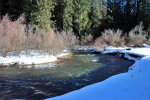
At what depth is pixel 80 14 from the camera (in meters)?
35.2

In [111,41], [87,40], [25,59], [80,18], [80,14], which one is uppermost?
[80,14]

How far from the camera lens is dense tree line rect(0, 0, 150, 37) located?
2475 cm

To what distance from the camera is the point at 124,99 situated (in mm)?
3715

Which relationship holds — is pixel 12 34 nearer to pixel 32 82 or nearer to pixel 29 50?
pixel 29 50

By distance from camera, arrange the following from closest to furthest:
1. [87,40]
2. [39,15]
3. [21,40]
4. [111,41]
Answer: [21,40] < [39,15] < [111,41] < [87,40]

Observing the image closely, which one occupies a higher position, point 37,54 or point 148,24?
point 148,24

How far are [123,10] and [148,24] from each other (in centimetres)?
944

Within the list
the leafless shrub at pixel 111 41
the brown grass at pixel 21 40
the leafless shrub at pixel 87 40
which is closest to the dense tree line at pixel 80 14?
the leafless shrub at pixel 87 40

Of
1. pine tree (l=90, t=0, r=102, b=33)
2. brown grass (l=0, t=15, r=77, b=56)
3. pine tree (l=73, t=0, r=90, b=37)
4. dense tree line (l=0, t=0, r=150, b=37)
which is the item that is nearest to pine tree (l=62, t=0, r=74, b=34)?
dense tree line (l=0, t=0, r=150, b=37)

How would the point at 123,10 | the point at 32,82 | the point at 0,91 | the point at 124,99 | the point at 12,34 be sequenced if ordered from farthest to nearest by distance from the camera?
the point at 123,10
the point at 12,34
the point at 32,82
the point at 0,91
the point at 124,99

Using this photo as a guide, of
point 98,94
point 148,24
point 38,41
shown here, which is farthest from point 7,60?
point 148,24

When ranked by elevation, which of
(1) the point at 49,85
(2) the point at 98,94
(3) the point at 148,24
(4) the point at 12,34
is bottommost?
(1) the point at 49,85

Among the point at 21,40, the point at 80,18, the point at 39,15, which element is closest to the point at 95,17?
the point at 80,18

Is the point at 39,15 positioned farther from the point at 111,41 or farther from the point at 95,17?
the point at 95,17
